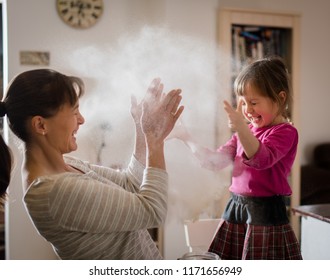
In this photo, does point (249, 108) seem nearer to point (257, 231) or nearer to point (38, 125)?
point (257, 231)

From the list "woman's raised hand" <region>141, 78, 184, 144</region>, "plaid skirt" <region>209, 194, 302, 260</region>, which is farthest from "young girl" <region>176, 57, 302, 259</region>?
"woman's raised hand" <region>141, 78, 184, 144</region>

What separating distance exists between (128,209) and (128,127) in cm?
27

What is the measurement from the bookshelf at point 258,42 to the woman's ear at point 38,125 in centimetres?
46

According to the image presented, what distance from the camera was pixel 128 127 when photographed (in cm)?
83

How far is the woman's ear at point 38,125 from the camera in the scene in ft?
2.00

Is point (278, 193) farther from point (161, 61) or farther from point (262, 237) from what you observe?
point (161, 61)

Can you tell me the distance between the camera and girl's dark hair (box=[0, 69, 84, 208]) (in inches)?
23.5

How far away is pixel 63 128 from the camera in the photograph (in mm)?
633

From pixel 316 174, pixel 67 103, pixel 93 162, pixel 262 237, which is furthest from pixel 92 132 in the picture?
pixel 316 174

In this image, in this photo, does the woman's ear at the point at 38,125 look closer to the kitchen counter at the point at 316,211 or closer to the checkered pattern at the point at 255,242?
the checkered pattern at the point at 255,242

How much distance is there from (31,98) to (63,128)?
0.23ft

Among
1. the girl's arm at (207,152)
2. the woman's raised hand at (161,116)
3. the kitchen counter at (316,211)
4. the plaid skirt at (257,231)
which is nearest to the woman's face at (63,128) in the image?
the woman's raised hand at (161,116)

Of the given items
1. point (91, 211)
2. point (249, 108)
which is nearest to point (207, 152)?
point (249, 108)
